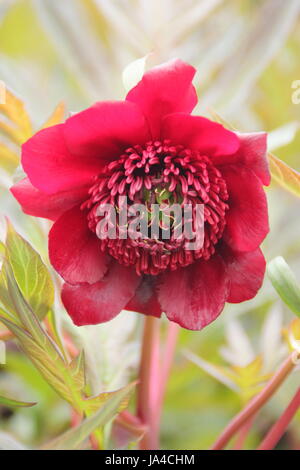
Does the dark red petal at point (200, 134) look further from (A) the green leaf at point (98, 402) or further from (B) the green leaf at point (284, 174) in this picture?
(A) the green leaf at point (98, 402)

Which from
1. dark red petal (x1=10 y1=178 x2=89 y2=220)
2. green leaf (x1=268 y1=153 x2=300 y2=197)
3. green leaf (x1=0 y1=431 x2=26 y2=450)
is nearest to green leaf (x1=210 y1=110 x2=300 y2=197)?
green leaf (x1=268 y1=153 x2=300 y2=197)

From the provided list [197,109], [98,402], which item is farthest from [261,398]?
[197,109]

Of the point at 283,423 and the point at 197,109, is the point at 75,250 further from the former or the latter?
the point at 197,109

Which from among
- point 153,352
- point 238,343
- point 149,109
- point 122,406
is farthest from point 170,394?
point 149,109

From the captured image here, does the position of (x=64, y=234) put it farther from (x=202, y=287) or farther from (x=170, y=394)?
(x=170, y=394)

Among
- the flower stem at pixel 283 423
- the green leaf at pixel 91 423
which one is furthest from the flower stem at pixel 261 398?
the green leaf at pixel 91 423

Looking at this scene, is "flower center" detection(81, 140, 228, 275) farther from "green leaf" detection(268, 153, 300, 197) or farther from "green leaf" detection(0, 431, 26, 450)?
"green leaf" detection(0, 431, 26, 450)

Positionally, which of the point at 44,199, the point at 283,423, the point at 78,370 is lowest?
the point at 283,423
